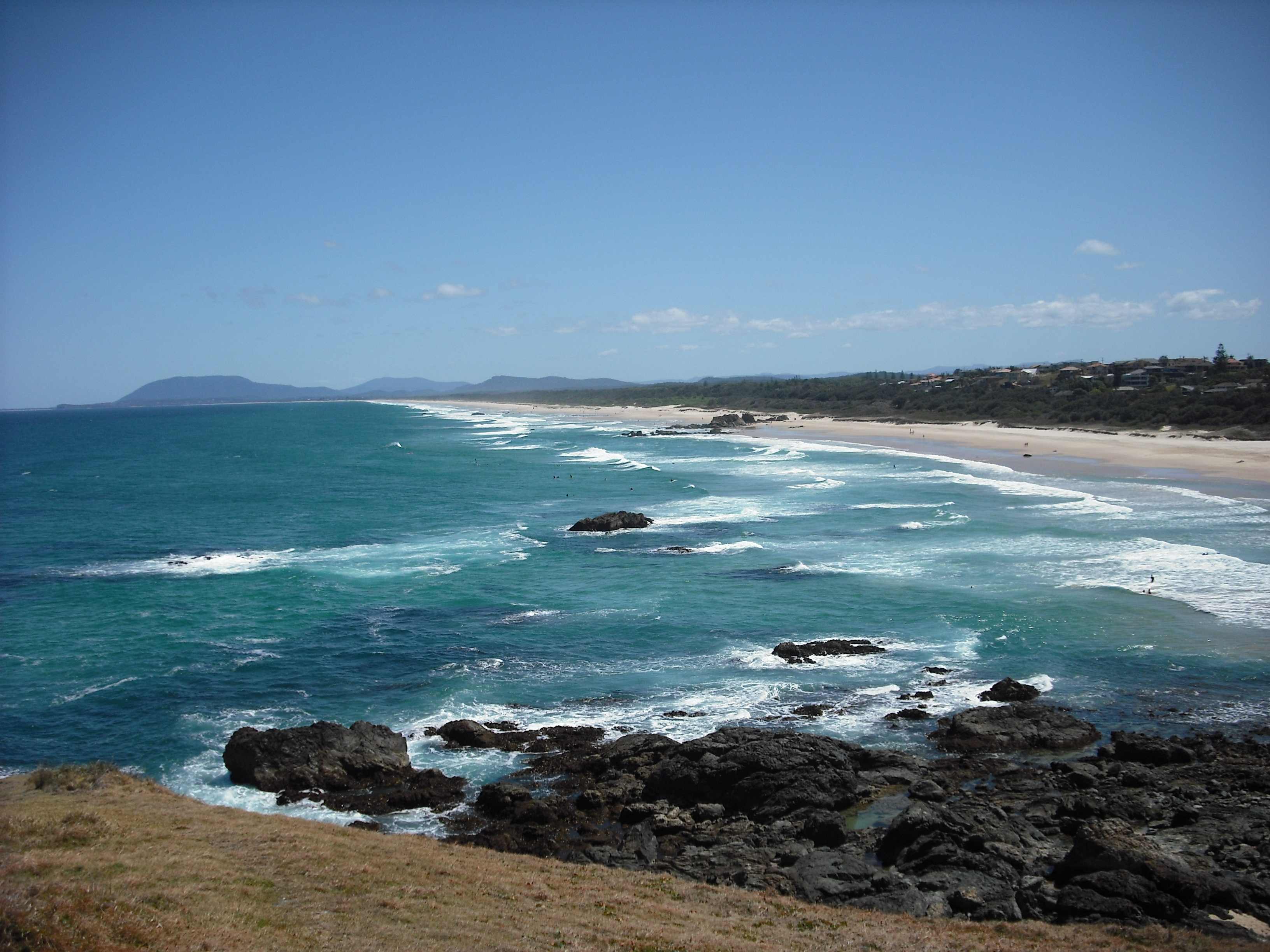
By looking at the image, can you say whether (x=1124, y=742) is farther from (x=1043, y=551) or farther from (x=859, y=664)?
(x=1043, y=551)

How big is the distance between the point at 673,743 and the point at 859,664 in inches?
327

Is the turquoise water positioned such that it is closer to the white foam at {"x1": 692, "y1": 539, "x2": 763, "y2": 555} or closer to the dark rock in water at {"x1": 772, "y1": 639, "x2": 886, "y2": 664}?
the white foam at {"x1": 692, "y1": 539, "x2": 763, "y2": 555}

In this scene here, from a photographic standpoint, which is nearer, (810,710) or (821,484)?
(810,710)

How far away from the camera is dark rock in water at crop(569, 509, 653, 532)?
Result: 4594 centimetres

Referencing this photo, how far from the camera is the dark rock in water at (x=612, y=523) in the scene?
45.9m

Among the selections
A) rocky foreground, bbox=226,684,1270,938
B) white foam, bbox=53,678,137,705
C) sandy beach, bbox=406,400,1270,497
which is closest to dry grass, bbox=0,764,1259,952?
rocky foreground, bbox=226,684,1270,938

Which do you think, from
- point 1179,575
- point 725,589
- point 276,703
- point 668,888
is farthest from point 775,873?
point 1179,575

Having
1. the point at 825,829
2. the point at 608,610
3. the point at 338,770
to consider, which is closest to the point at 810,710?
the point at 825,829

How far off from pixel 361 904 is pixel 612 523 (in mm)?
34403

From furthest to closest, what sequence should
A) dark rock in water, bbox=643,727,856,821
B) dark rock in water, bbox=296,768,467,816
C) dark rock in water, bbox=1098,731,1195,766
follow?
dark rock in water, bbox=1098,731,1195,766
dark rock in water, bbox=296,768,467,816
dark rock in water, bbox=643,727,856,821

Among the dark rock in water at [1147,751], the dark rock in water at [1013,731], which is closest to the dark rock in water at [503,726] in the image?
the dark rock in water at [1013,731]

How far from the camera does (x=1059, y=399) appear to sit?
107375 mm

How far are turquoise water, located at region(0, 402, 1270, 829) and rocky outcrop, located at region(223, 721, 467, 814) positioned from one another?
0.53m

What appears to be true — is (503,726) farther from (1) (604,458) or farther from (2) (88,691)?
(1) (604,458)
